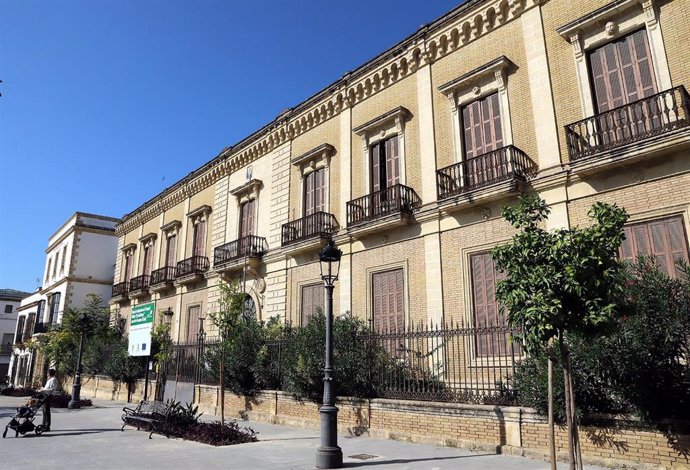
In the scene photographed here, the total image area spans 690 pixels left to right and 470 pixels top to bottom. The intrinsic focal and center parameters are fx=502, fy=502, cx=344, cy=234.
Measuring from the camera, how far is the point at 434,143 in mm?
14344

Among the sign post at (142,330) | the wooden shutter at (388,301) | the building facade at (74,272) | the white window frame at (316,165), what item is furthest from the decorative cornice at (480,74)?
the building facade at (74,272)

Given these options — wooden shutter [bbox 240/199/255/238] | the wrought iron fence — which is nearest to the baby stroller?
the wrought iron fence

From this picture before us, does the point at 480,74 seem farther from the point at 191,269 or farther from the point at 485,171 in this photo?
the point at 191,269

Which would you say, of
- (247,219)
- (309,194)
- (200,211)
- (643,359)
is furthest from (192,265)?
(643,359)

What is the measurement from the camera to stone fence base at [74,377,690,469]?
22.4 feet

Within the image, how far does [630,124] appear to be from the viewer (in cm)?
1036

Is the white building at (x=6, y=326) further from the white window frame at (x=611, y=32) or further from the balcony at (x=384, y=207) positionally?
the white window frame at (x=611, y=32)

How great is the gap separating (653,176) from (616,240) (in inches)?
219

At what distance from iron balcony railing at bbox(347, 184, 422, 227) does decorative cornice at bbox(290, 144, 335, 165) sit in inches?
105

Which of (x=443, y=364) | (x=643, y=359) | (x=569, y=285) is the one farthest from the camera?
(x=443, y=364)

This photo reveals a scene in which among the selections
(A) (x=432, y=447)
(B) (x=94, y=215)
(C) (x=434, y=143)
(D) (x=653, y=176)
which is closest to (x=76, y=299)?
(B) (x=94, y=215)

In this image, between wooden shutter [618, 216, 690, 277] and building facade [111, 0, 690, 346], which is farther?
building facade [111, 0, 690, 346]

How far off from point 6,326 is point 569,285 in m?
65.1

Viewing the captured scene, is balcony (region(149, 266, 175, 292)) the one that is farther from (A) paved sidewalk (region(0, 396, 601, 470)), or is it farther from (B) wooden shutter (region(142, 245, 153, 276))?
(A) paved sidewalk (region(0, 396, 601, 470))
